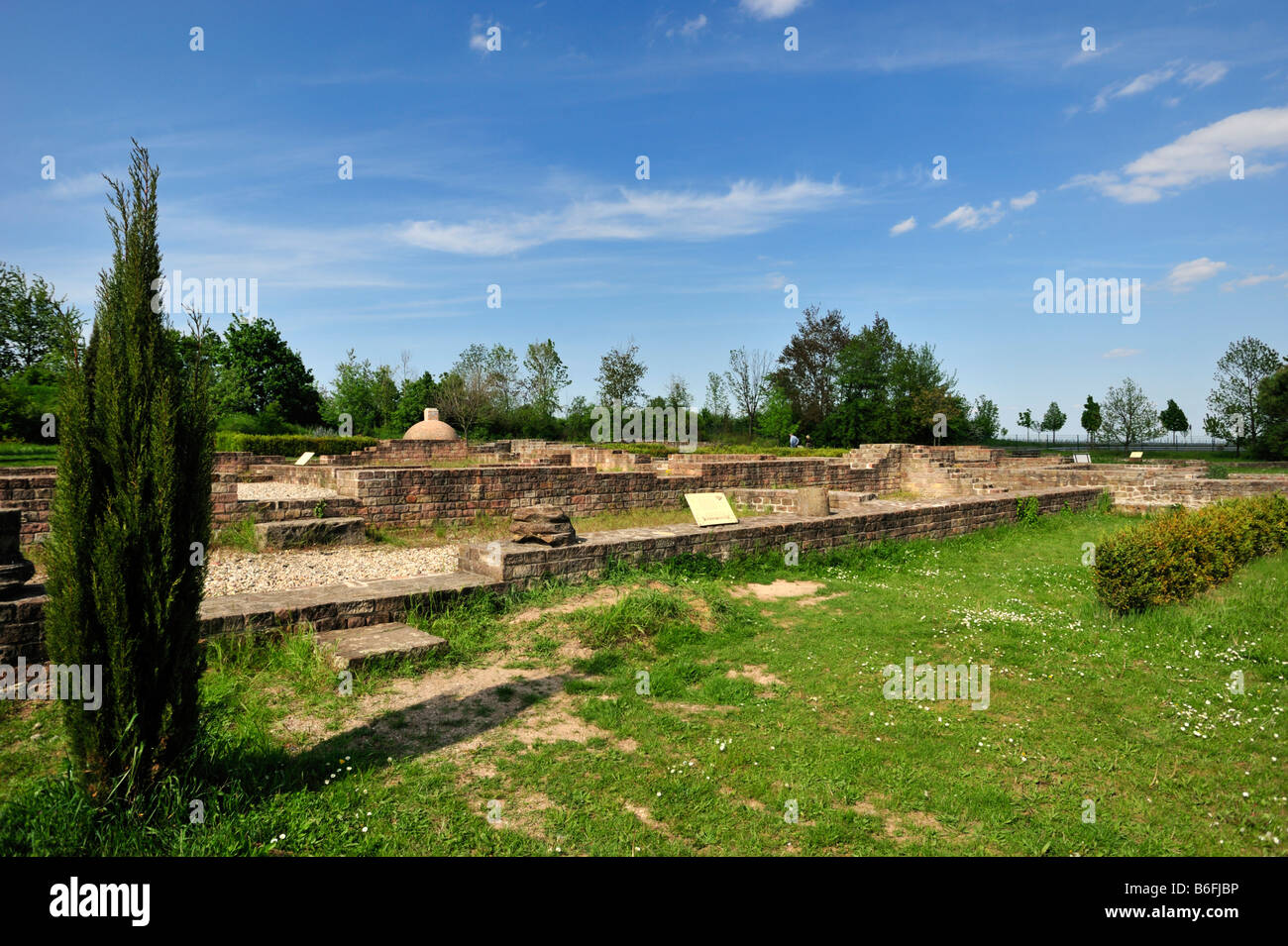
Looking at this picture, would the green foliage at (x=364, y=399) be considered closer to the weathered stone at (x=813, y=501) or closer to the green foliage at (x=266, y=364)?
the green foliage at (x=266, y=364)

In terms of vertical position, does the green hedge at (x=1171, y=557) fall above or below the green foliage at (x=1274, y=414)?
below

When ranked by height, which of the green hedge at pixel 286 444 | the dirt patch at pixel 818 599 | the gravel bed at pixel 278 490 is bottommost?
the dirt patch at pixel 818 599

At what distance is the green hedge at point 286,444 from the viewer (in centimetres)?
2172

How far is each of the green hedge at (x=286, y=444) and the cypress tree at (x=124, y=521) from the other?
20628mm

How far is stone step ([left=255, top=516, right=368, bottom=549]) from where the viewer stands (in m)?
9.48

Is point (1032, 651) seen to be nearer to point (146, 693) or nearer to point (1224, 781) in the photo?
point (1224, 781)

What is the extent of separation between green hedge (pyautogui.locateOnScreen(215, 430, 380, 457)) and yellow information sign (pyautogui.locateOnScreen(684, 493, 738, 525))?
57.5 feet

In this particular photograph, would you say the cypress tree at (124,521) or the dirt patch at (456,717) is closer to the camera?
the cypress tree at (124,521)

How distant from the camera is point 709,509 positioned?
31.1 feet

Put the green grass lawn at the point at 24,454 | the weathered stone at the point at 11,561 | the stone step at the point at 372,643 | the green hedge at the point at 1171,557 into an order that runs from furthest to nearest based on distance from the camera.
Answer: the green grass lawn at the point at 24,454, the green hedge at the point at 1171,557, the stone step at the point at 372,643, the weathered stone at the point at 11,561

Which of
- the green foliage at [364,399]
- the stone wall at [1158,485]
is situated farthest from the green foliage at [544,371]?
the stone wall at [1158,485]

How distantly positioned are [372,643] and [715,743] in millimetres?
2936

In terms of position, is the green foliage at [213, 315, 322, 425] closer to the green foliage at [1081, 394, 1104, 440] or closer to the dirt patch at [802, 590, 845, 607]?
the dirt patch at [802, 590, 845, 607]
